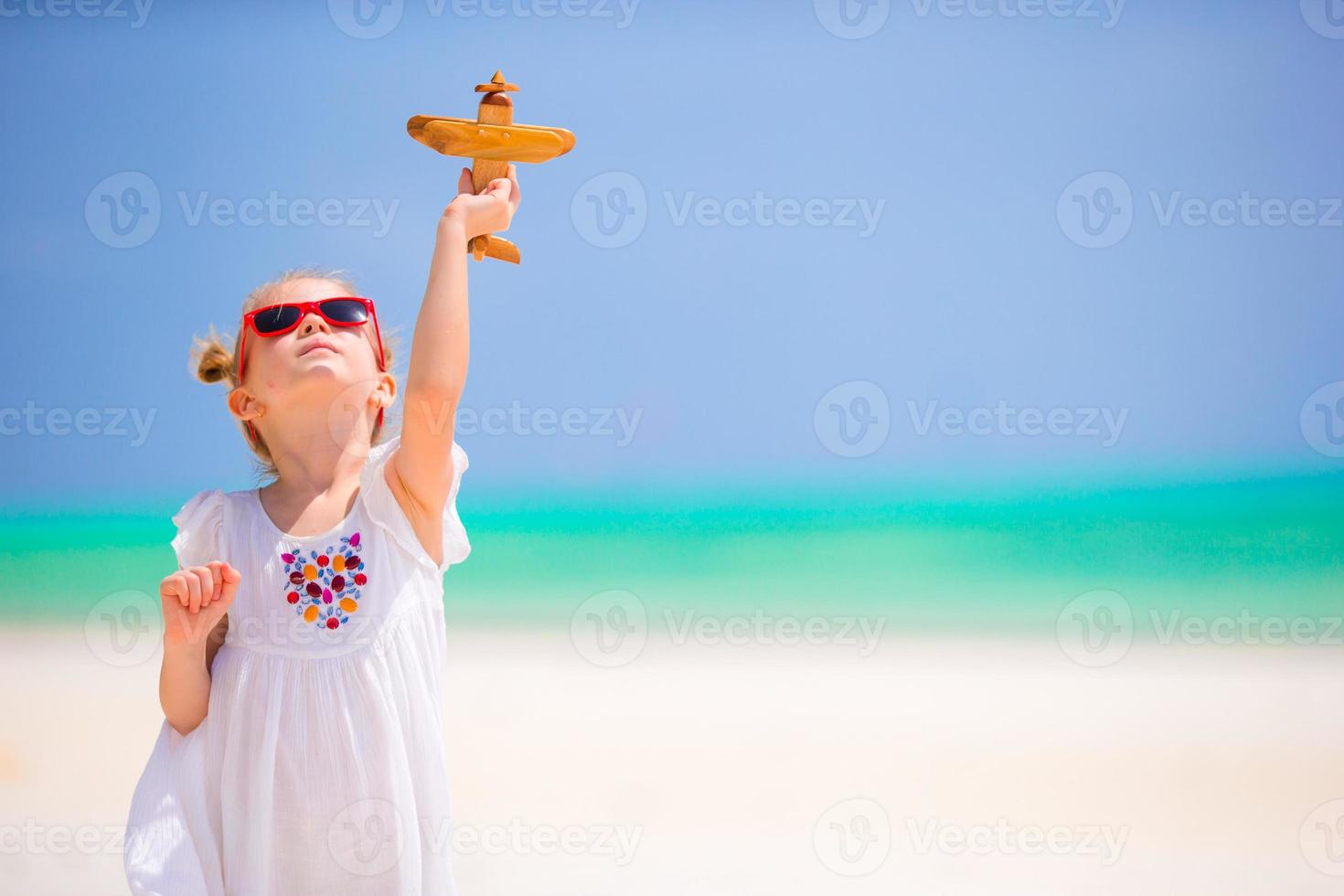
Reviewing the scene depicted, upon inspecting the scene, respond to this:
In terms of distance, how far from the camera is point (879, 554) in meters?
8.16

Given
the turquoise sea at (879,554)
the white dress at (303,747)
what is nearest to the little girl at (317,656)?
the white dress at (303,747)

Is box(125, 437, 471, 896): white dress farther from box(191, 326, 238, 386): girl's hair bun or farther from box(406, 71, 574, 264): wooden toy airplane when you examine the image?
box(406, 71, 574, 264): wooden toy airplane

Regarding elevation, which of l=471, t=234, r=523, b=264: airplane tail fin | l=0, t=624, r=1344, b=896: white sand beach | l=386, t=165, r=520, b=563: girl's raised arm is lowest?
l=0, t=624, r=1344, b=896: white sand beach

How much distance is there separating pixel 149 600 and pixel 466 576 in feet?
6.06

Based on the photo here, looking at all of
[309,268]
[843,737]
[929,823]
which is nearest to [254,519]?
[309,268]

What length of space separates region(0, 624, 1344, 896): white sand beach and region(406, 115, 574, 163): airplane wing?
2.13 m

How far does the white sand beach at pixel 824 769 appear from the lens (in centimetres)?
346

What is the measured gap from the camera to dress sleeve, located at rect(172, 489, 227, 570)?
1958mm

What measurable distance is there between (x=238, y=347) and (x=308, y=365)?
19 centimetres

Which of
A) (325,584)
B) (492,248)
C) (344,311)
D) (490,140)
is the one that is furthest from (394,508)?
(490,140)

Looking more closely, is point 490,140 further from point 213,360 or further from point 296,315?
point 213,360

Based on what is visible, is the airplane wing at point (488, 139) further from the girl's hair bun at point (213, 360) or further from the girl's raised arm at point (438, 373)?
the girl's hair bun at point (213, 360)

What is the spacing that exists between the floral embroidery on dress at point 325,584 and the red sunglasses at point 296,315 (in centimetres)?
35

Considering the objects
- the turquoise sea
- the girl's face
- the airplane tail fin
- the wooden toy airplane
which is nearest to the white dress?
the girl's face
